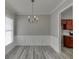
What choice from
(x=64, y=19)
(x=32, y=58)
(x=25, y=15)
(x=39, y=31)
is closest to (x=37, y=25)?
(x=39, y=31)

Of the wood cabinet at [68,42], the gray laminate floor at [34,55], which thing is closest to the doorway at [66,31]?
the wood cabinet at [68,42]

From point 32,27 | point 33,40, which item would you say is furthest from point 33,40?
point 32,27

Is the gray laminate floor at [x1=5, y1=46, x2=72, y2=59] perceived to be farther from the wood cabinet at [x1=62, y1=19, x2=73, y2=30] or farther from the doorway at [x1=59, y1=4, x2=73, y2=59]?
the wood cabinet at [x1=62, y1=19, x2=73, y2=30]

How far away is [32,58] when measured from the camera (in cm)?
514

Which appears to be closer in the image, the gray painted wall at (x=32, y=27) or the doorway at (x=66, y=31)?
the doorway at (x=66, y=31)

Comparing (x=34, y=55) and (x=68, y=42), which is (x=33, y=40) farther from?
(x=34, y=55)

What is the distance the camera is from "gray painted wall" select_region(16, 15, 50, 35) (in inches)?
381

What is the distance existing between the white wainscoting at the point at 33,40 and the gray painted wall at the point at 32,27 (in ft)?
0.88

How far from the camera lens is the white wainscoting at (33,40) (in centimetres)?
959

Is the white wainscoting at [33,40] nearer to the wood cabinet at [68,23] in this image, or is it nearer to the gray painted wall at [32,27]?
the gray painted wall at [32,27]

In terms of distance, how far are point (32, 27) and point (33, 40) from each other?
3.81ft

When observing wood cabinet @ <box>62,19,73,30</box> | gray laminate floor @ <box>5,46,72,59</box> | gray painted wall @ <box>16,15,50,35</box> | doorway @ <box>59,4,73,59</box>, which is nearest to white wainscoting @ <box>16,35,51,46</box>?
gray painted wall @ <box>16,15,50,35</box>

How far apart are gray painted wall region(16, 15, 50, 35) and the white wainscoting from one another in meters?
0.27
